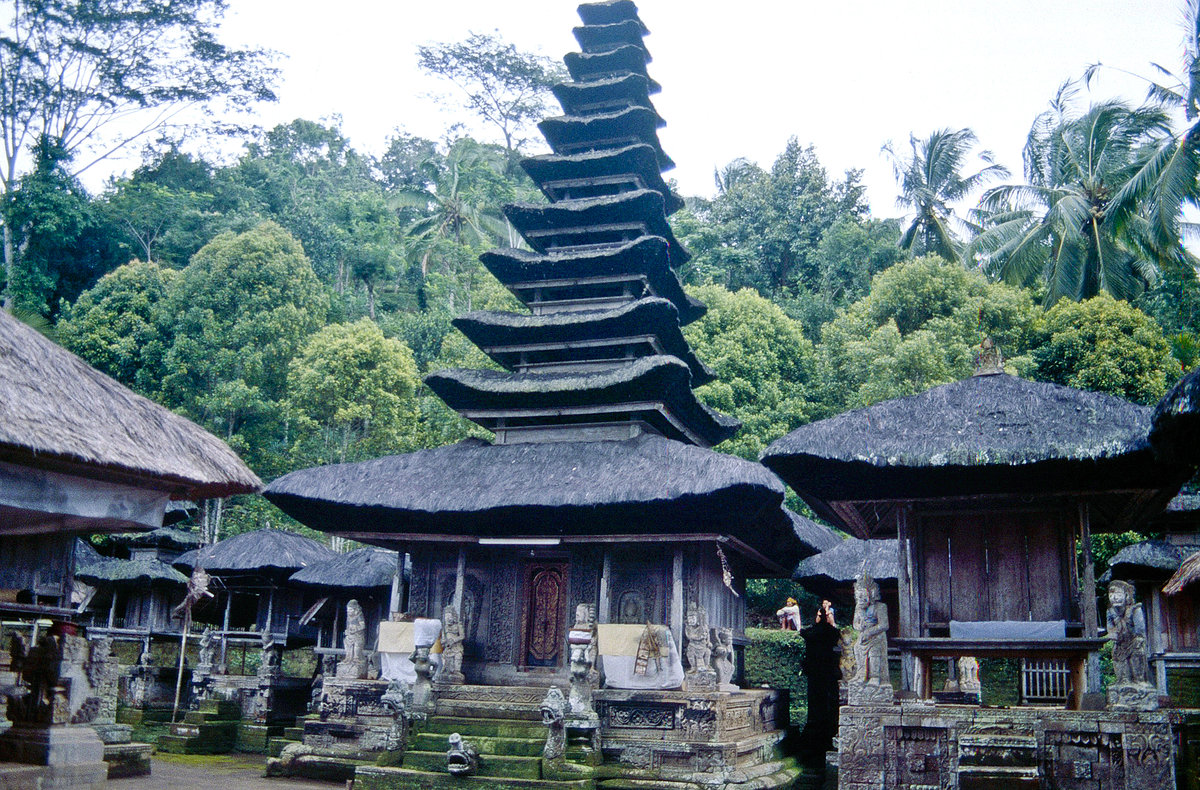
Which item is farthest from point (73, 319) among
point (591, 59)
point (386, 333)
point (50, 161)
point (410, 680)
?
point (410, 680)

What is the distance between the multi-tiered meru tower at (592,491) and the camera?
48.6ft

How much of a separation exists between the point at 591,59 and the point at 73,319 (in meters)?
21.0

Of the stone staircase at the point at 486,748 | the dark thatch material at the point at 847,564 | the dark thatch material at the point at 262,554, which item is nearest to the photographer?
the stone staircase at the point at 486,748

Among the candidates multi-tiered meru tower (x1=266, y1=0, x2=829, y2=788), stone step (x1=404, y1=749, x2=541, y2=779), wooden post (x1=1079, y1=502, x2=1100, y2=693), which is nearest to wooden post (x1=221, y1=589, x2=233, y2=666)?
multi-tiered meru tower (x1=266, y1=0, x2=829, y2=788)

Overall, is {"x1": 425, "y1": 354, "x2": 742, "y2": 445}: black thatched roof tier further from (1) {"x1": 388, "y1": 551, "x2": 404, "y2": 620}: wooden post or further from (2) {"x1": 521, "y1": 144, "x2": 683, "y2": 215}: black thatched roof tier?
(2) {"x1": 521, "y1": 144, "x2": 683, "y2": 215}: black thatched roof tier

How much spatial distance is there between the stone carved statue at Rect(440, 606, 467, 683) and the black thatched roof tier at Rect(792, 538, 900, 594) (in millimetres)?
7900

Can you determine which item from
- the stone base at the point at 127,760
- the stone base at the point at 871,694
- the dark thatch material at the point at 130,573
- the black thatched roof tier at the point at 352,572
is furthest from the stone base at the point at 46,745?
the dark thatch material at the point at 130,573

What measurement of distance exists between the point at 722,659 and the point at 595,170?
1048 centimetres

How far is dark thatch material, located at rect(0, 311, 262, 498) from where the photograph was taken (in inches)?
Result: 257

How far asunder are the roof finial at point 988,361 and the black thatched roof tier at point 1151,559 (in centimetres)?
917

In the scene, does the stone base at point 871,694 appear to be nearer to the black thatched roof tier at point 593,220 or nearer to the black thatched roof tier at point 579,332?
the black thatched roof tier at point 579,332

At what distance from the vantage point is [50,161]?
36375mm

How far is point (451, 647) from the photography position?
1602cm

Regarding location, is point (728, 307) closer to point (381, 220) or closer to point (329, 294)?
point (329, 294)
